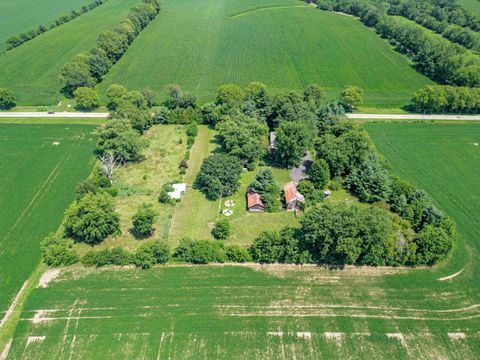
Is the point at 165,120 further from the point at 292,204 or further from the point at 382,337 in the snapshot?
the point at 382,337

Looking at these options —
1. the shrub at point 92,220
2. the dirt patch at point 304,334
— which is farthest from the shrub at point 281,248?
the shrub at point 92,220

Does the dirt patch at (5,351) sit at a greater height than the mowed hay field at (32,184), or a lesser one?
lesser

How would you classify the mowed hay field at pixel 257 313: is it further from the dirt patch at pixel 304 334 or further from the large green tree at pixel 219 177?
the large green tree at pixel 219 177

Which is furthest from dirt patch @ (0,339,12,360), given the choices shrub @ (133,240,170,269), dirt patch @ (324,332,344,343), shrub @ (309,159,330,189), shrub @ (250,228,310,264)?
shrub @ (309,159,330,189)

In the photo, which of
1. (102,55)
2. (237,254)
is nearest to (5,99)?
(102,55)

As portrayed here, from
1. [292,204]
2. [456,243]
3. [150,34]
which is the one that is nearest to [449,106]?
[456,243]

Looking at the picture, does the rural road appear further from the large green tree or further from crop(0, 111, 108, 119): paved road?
the large green tree
